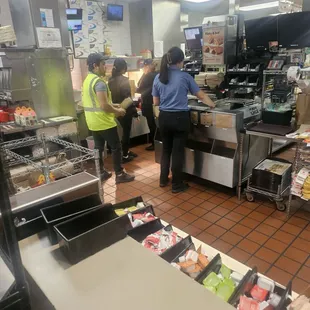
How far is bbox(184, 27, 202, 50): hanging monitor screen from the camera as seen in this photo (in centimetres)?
455

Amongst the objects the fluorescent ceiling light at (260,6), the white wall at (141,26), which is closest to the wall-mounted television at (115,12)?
the white wall at (141,26)

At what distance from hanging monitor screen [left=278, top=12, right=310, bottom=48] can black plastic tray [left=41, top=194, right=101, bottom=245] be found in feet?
10.4

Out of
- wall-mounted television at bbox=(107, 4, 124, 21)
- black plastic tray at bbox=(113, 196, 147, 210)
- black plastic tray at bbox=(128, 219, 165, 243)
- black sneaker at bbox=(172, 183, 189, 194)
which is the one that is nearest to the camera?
black plastic tray at bbox=(128, 219, 165, 243)

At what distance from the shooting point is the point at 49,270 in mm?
1018

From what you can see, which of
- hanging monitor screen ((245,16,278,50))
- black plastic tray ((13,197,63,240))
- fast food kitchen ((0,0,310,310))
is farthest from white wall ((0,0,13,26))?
black plastic tray ((13,197,63,240))

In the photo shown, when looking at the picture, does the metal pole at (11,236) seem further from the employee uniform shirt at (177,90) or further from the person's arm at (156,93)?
the person's arm at (156,93)

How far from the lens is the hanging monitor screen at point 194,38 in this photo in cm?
455

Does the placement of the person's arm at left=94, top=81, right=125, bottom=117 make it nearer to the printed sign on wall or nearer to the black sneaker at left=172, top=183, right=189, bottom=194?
the black sneaker at left=172, top=183, right=189, bottom=194

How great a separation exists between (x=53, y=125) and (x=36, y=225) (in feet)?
6.79

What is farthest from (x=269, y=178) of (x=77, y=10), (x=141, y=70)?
(x=77, y=10)

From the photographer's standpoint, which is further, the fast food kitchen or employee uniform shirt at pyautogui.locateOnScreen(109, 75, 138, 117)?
employee uniform shirt at pyautogui.locateOnScreen(109, 75, 138, 117)

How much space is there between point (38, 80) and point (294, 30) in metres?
2.99

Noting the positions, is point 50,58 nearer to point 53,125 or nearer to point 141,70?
point 53,125

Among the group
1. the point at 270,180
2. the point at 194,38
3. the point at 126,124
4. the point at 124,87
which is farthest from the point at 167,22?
the point at 270,180
